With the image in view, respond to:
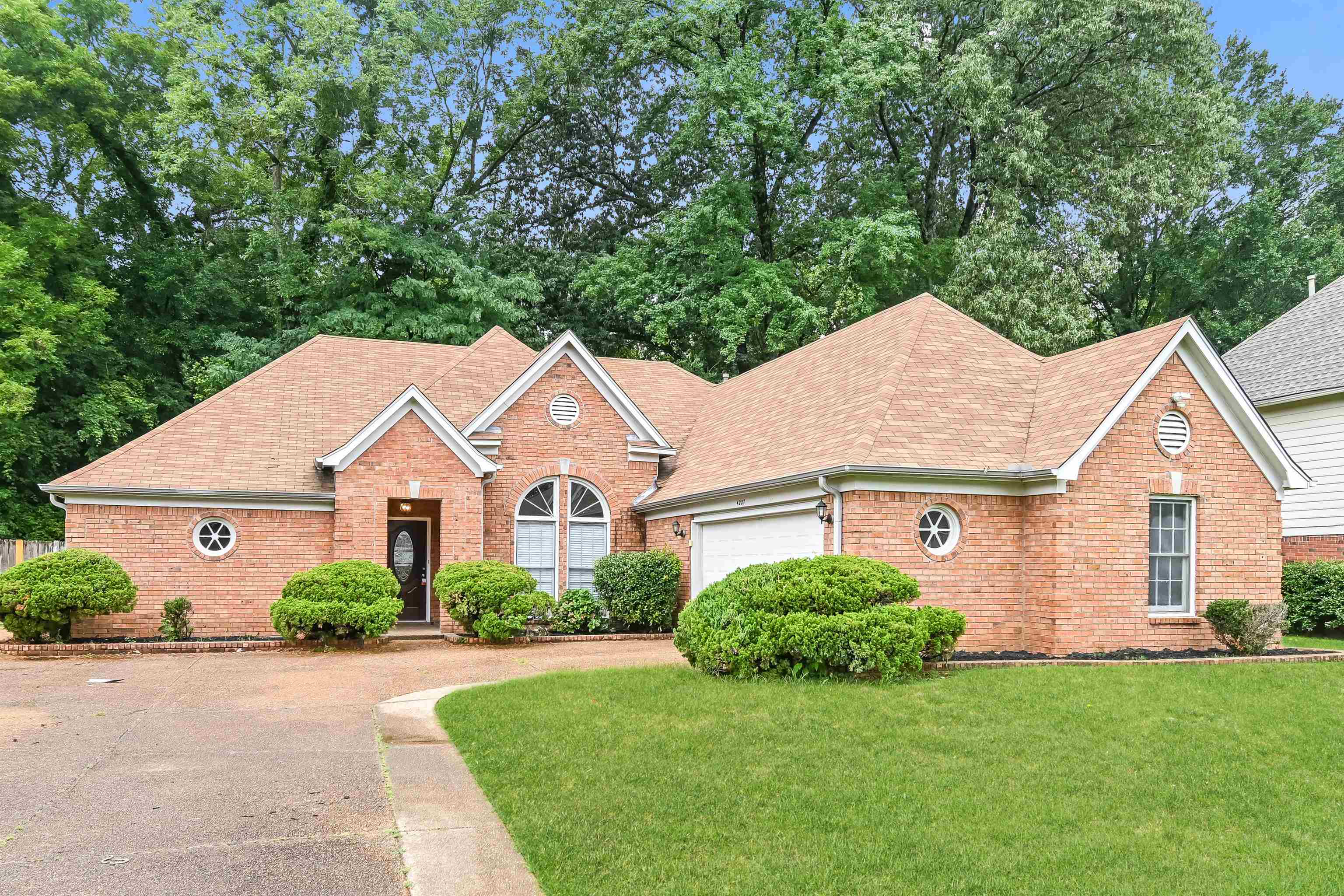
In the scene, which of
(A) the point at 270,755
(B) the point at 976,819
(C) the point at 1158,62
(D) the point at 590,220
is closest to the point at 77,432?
(D) the point at 590,220

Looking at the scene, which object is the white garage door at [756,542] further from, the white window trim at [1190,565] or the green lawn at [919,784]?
the white window trim at [1190,565]

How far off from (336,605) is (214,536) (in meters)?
4.19

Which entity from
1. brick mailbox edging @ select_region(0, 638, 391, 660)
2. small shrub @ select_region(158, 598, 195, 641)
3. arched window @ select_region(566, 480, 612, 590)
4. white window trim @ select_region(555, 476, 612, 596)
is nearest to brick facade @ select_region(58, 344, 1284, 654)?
small shrub @ select_region(158, 598, 195, 641)

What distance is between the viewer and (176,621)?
16.5m

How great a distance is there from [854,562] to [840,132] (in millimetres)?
24266

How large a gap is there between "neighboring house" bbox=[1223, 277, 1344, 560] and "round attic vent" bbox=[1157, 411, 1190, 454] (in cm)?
662

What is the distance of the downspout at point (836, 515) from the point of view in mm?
13469

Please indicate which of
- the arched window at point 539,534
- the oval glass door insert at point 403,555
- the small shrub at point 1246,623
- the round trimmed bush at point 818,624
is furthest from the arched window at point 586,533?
the small shrub at point 1246,623

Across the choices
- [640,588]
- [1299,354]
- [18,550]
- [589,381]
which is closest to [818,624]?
[640,588]

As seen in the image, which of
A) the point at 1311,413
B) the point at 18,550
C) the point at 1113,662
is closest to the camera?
the point at 1113,662

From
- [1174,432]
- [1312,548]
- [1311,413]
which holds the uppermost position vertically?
[1311,413]

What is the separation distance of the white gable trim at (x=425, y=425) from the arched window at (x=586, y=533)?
2241mm

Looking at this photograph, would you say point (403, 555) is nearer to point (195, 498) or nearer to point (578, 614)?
point (195, 498)

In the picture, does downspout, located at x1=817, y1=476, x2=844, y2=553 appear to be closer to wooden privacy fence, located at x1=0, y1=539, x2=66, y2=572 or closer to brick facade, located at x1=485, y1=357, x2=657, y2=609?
brick facade, located at x1=485, y1=357, x2=657, y2=609
